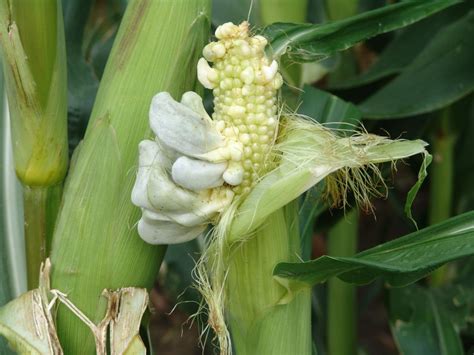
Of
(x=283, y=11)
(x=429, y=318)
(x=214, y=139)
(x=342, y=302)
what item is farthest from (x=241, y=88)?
(x=342, y=302)

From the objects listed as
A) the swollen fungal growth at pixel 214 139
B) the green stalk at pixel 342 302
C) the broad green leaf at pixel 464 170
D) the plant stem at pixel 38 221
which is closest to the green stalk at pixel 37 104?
the plant stem at pixel 38 221

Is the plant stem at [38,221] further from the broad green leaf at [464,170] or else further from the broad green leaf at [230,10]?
the broad green leaf at [464,170]

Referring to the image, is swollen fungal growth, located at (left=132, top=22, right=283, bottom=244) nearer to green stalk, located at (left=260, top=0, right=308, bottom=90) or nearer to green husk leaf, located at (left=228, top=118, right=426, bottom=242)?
green husk leaf, located at (left=228, top=118, right=426, bottom=242)

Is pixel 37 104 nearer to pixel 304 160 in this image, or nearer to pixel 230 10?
pixel 304 160

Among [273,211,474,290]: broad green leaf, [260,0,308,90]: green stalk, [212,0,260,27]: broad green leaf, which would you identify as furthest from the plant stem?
[212,0,260,27]: broad green leaf

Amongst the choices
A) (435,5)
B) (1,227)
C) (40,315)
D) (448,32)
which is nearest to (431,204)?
(448,32)
